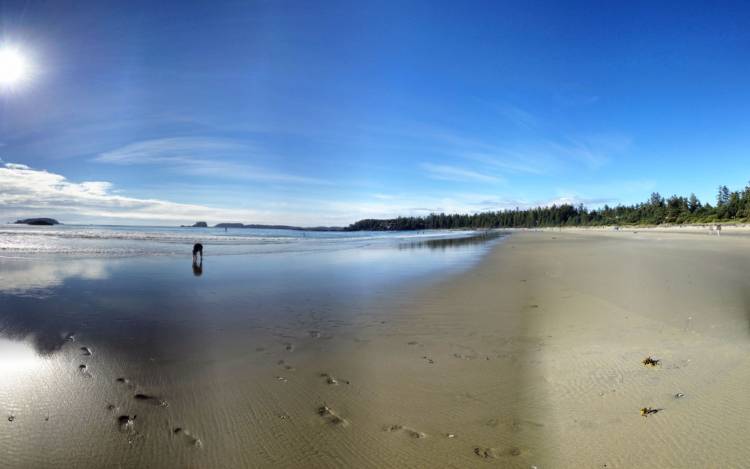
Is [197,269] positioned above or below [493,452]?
above

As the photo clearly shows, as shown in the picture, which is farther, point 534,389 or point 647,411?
point 534,389

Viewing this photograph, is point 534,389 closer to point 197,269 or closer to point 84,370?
point 84,370

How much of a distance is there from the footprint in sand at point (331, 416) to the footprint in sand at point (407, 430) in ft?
1.41

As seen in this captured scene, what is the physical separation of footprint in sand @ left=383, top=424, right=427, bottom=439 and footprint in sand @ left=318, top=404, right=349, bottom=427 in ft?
1.41

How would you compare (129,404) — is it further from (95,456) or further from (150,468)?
(150,468)

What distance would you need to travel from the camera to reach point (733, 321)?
697 cm

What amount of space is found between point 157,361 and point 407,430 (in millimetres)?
3877

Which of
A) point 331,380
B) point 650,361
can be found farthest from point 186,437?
point 650,361

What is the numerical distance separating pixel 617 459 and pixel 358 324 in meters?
4.91

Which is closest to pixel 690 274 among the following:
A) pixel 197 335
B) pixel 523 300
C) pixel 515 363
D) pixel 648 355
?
pixel 523 300

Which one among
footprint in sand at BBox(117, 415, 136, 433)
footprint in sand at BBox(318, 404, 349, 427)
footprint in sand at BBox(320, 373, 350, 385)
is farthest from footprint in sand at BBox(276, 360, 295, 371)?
footprint in sand at BBox(117, 415, 136, 433)

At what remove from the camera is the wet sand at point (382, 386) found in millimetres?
3170

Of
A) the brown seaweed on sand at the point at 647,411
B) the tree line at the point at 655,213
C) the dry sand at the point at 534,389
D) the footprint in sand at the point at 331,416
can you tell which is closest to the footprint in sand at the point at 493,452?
the dry sand at the point at 534,389

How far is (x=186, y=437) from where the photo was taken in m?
3.38
